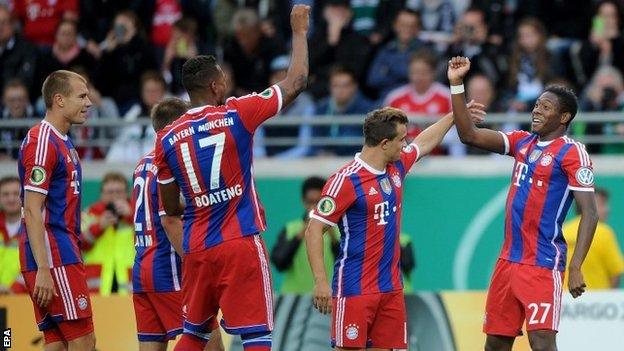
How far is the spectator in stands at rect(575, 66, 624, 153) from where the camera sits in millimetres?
16578

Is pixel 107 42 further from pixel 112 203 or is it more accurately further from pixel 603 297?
pixel 603 297

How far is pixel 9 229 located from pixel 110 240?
1.08 m

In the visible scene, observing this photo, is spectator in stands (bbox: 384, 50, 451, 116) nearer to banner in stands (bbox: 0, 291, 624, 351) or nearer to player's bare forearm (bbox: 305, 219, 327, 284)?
banner in stands (bbox: 0, 291, 624, 351)

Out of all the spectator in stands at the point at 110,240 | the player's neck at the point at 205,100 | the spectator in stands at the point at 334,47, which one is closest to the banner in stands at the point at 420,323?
the spectator in stands at the point at 110,240

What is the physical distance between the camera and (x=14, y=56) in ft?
61.3

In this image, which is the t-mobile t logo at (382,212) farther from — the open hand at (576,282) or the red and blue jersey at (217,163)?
the open hand at (576,282)

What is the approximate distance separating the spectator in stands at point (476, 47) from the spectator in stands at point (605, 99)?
3.62 ft

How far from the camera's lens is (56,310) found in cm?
1055

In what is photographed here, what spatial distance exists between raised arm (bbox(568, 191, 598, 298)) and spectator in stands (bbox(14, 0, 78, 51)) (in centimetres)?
1015

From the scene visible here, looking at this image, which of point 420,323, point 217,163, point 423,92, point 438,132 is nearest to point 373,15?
point 423,92

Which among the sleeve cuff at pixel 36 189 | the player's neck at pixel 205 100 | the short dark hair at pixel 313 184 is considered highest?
the player's neck at pixel 205 100

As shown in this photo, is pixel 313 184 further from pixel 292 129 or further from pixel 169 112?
pixel 169 112

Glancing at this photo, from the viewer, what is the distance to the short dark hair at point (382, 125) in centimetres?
1061

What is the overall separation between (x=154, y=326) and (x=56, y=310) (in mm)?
902
